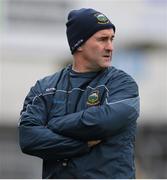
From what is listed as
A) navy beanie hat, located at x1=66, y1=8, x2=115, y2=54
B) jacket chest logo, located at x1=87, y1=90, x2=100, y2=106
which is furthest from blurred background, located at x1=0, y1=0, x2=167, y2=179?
jacket chest logo, located at x1=87, y1=90, x2=100, y2=106

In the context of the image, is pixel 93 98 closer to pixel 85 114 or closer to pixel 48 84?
pixel 85 114

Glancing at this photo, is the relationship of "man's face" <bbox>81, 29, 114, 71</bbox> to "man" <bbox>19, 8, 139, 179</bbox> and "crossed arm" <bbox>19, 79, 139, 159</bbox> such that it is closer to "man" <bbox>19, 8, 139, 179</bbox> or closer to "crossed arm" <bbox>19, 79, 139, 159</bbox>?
"man" <bbox>19, 8, 139, 179</bbox>

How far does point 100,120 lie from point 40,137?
1.23 feet

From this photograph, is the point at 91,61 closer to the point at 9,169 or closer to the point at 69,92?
the point at 69,92

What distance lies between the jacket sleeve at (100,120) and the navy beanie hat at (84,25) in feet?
1.33

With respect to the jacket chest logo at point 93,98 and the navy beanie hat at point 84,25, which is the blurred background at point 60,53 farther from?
the jacket chest logo at point 93,98

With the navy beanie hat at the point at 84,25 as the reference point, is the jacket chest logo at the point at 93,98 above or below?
below

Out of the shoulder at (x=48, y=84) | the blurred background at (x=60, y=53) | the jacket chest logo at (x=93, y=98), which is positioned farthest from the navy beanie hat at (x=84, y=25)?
the blurred background at (x=60, y=53)

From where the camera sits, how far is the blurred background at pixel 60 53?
2102cm

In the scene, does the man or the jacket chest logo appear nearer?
the man

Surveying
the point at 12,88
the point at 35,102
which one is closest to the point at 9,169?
the point at 12,88

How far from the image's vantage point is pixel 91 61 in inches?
228

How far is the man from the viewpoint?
553cm

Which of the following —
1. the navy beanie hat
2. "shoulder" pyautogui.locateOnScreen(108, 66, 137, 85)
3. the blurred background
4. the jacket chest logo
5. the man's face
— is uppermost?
the navy beanie hat
